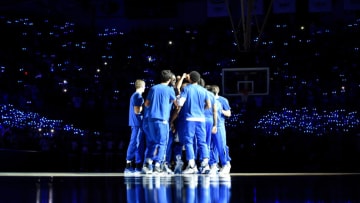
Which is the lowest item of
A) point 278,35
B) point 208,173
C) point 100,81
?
point 208,173

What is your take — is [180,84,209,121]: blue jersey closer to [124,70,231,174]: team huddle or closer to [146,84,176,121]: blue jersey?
[124,70,231,174]: team huddle

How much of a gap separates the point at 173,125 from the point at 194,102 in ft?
3.18

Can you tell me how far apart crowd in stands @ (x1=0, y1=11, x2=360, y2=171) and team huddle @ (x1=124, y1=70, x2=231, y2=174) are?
33.4 feet

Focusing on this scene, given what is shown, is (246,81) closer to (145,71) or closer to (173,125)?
(145,71)

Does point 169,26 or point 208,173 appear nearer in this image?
point 208,173

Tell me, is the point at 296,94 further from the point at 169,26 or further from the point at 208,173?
the point at 208,173

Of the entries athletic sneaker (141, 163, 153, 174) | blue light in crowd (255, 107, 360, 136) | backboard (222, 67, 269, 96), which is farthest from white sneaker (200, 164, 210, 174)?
blue light in crowd (255, 107, 360, 136)

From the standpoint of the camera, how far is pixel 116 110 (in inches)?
1027

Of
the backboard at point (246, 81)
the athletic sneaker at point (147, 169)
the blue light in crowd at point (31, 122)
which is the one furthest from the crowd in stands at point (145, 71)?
the athletic sneaker at point (147, 169)

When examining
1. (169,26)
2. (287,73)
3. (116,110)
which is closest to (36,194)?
(116,110)

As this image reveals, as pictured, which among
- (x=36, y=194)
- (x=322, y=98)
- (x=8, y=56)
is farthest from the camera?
(x=8, y=56)

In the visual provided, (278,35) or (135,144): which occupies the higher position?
(278,35)

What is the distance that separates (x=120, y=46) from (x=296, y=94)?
7886 mm

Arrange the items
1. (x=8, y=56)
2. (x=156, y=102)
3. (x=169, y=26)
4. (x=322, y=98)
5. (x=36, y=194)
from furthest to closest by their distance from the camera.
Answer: (x=169, y=26)
(x=8, y=56)
(x=322, y=98)
(x=156, y=102)
(x=36, y=194)
